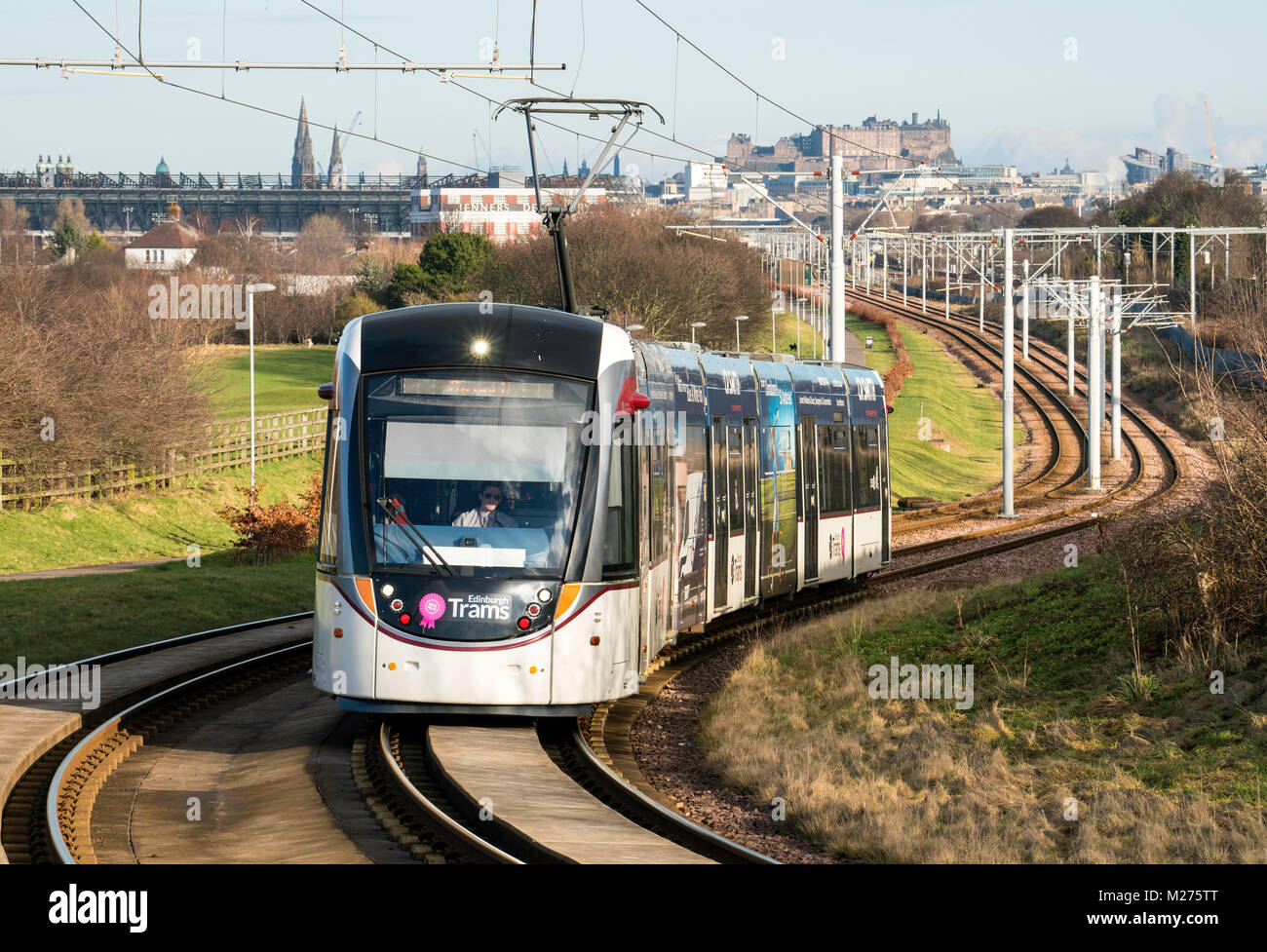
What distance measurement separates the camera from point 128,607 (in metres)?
24.7

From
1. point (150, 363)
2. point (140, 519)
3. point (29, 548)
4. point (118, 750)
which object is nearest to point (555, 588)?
point (118, 750)

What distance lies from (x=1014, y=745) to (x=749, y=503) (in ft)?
22.1

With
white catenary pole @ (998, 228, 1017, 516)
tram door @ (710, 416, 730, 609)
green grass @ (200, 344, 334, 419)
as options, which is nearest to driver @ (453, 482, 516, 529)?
tram door @ (710, 416, 730, 609)

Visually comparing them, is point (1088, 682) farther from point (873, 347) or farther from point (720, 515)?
point (873, 347)

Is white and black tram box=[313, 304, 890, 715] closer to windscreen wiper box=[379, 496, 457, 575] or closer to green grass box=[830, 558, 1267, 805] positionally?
windscreen wiper box=[379, 496, 457, 575]

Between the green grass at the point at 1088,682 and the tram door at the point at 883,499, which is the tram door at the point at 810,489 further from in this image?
the tram door at the point at 883,499

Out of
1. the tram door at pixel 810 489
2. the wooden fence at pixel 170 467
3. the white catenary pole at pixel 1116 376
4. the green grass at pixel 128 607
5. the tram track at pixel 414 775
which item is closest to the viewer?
the tram track at pixel 414 775

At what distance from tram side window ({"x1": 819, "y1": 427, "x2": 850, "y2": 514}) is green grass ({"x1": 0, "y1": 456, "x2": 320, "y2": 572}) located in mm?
20056

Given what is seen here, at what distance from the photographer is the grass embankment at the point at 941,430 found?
6028cm

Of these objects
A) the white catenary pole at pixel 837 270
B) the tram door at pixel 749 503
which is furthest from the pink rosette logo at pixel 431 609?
the white catenary pole at pixel 837 270

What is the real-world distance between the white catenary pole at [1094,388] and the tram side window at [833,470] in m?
27.7

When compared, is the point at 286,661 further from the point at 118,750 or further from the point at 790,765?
the point at 790,765
